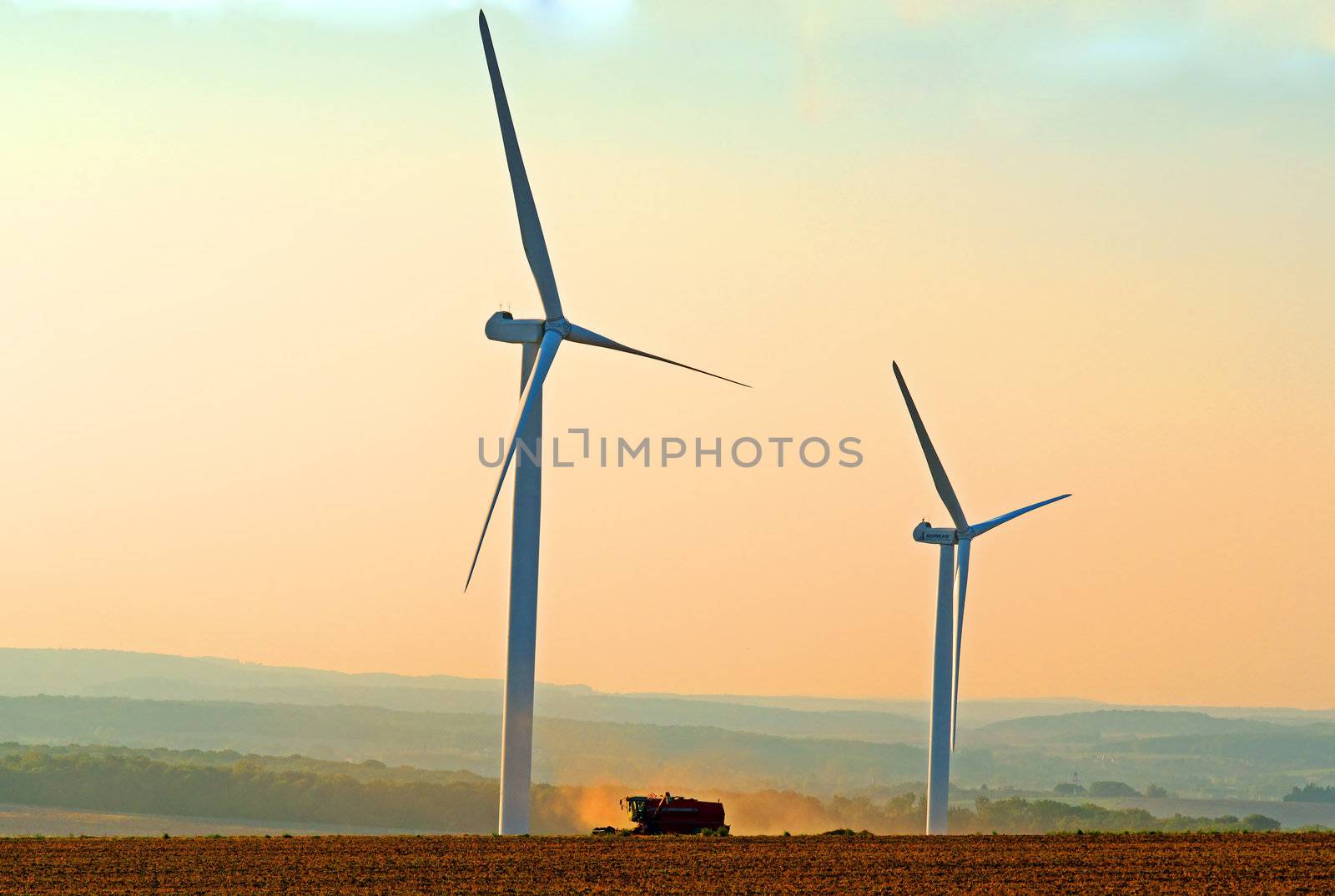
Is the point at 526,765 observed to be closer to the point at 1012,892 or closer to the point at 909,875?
the point at 909,875

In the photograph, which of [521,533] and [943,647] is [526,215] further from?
[943,647]

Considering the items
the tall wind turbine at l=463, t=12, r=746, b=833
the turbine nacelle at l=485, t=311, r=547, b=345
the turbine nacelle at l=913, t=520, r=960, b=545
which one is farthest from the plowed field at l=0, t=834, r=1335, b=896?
the turbine nacelle at l=913, t=520, r=960, b=545

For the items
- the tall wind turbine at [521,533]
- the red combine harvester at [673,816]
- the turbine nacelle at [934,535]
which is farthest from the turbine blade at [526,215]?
the turbine nacelle at [934,535]

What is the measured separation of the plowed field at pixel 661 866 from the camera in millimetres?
52031

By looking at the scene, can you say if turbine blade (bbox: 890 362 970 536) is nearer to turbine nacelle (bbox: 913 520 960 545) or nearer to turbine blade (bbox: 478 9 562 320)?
Result: turbine nacelle (bbox: 913 520 960 545)

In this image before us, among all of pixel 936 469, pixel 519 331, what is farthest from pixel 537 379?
pixel 936 469

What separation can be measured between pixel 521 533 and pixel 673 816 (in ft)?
45.9

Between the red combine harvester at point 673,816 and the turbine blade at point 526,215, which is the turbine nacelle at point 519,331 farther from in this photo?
the red combine harvester at point 673,816

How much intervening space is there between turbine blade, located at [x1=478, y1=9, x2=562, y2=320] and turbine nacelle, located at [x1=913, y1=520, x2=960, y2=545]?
1235 inches

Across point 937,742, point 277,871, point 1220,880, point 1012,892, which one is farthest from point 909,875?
point 937,742

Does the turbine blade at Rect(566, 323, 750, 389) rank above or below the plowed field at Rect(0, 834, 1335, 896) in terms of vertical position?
above

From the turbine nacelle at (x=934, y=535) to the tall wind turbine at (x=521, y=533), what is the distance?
2849 centimetres

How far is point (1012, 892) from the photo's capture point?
52.4 m

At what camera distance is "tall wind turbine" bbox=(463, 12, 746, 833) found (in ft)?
233
